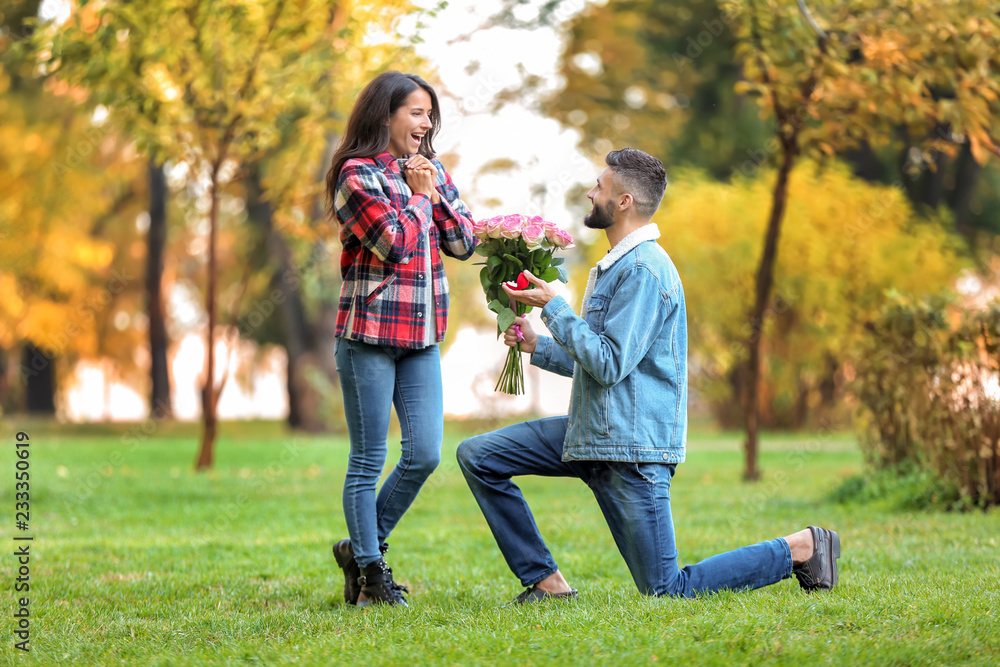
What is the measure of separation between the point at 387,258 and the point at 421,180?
378 millimetres

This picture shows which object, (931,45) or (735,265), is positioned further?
(735,265)

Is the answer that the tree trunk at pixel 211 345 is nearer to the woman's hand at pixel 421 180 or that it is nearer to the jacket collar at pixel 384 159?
the jacket collar at pixel 384 159

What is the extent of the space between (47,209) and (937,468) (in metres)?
16.5

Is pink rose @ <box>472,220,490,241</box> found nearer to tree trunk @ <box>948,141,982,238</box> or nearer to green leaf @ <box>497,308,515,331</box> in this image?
green leaf @ <box>497,308,515,331</box>

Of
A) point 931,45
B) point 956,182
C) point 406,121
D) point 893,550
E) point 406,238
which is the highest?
point 956,182

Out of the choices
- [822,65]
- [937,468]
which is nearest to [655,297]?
[937,468]

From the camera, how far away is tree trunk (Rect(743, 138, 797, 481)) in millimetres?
8828

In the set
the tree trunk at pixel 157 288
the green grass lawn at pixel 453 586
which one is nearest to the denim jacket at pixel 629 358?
the green grass lawn at pixel 453 586

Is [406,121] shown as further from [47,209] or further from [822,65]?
[47,209]

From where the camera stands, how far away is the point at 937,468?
707 cm

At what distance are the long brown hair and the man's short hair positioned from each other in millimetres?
920

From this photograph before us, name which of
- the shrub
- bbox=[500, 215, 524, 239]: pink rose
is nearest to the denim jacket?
bbox=[500, 215, 524, 239]: pink rose

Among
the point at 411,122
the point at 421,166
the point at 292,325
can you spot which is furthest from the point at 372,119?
the point at 292,325

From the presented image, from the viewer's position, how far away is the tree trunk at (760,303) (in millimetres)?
8828
